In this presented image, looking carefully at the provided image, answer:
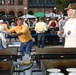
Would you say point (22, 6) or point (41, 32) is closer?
point (41, 32)

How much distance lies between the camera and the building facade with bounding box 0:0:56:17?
251 ft

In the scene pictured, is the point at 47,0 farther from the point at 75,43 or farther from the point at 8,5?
the point at 75,43

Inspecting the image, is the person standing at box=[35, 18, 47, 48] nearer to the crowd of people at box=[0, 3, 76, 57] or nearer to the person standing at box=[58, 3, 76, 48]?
the crowd of people at box=[0, 3, 76, 57]

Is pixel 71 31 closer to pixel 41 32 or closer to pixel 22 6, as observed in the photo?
pixel 41 32

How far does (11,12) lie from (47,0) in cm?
852

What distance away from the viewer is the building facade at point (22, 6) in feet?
251

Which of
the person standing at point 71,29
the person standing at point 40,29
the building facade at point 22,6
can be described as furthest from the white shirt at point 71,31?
the building facade at point 22,6

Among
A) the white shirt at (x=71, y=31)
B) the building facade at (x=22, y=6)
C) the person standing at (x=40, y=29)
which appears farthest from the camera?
the building facade at (x=22, y=6)

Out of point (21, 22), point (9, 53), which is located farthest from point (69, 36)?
point (21, 22)

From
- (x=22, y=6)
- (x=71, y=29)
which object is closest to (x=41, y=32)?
(x=71, y=29)

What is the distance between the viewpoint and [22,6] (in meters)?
77.7

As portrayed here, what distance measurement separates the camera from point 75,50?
655cm

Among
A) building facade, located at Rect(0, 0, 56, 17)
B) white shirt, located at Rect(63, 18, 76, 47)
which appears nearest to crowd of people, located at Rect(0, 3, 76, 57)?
white shirt, located at Rect(63, 18, 76, 47)

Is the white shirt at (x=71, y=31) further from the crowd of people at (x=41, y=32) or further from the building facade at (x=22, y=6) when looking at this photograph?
the building facade at (x=22, y=6)
